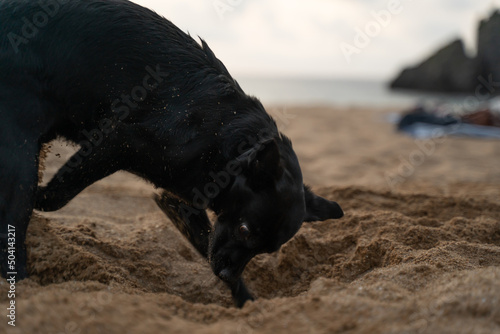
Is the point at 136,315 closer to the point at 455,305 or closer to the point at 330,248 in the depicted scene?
the point at 455,305

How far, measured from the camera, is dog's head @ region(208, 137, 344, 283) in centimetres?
235

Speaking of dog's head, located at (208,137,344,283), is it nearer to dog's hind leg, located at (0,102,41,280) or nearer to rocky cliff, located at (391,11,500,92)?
dog's hind leg, located at (0,102,41,280)

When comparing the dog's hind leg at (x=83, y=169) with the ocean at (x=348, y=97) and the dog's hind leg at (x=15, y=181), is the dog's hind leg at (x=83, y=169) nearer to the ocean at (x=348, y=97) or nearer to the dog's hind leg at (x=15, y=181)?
the dog's hind leg at (x=15, y=181)

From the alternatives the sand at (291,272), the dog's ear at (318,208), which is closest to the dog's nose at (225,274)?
the sand at (291,272)

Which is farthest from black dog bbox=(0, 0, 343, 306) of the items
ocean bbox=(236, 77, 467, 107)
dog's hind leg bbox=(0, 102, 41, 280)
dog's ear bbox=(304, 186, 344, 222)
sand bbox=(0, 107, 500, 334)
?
ocean bbox=(236, 77, 467, 107)

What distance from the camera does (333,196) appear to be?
452 centimetres

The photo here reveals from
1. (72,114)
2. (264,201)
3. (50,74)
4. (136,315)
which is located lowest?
(136,315)

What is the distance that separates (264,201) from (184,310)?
67 centimetres

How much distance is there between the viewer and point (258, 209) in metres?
2.41

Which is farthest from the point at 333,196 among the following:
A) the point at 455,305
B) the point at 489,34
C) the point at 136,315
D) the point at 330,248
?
the point at 489,34

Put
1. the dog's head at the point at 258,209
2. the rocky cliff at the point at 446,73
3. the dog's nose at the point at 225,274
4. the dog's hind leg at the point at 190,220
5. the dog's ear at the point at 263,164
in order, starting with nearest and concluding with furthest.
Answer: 1. the dog's ear at the point at 263,164
2. the dog's head at the point at 258,209
3. the dog's nose at the point at 225,274
4. the dog's hind leg at the point at 190,220
5. the rocky cliff at the point at 446,73

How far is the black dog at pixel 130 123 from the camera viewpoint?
7.98 ft

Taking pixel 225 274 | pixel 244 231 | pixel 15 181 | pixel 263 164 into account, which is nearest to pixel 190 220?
pixel 225 274

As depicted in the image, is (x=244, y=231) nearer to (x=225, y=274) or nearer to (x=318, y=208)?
(x=225, y=274)
